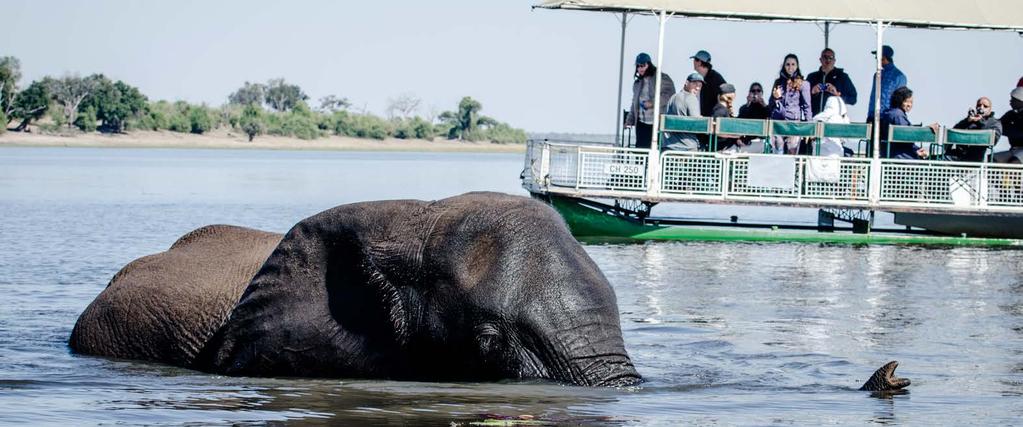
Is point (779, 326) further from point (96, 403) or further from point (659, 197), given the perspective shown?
point (659, 197)

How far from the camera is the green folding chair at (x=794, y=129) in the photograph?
19.0 m

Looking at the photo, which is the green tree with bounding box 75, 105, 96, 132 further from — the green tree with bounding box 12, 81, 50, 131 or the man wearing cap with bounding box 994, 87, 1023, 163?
the man wearing cap with bounding box 994, 87, 1023, 163

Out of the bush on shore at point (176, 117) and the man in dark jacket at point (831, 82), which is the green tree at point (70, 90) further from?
the man in dark jacket at point (831, 82)

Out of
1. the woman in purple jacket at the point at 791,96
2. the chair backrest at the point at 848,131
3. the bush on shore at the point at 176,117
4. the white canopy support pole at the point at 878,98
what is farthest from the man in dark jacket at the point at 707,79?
the bush on shore at the point at 176,117

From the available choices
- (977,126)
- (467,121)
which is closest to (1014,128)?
(977,126)

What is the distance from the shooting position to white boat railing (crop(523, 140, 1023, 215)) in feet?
63.0

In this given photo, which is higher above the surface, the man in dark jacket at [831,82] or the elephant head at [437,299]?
the man in dark jacket at [831,82]

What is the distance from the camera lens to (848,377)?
8562 millimetres

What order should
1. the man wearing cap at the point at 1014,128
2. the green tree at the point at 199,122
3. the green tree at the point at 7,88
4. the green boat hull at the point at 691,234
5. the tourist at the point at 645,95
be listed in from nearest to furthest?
the man wearing cap at the point at 1014,128 → the green boat hull at the point at 691,234 → the tourist at the point at 645,95 → the green tree at the point at 7,88 → the green tree at the point at 199,122

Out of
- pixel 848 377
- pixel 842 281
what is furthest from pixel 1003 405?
pixel 842 281

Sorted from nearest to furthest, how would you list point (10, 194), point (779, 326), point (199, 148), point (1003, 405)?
1. point (1003, 405)
2. point (779, 326)
3. point (10, 194)
4. point (199, 148)

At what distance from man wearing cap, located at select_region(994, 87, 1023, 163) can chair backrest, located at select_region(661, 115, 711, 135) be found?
3.65 meters

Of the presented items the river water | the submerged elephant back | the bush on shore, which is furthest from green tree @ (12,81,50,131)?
the submerged elephant back

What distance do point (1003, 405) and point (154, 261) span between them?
4.35 m
